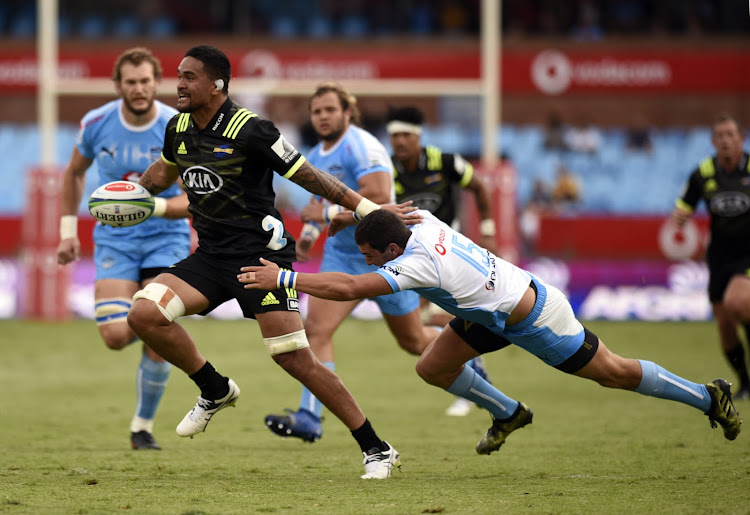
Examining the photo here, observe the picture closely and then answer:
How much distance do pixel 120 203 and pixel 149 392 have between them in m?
1.56

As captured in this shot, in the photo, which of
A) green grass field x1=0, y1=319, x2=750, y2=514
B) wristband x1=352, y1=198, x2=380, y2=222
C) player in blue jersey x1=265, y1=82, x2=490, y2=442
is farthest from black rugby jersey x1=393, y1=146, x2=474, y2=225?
wristband x1=352, y1=198, x2=380, y2=222

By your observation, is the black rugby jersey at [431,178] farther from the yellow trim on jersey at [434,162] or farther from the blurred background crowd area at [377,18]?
the blurred background crowd area at [377,18]

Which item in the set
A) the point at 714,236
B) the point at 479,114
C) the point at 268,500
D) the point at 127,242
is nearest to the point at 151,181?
the point at 127,242

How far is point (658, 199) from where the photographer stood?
24938mm

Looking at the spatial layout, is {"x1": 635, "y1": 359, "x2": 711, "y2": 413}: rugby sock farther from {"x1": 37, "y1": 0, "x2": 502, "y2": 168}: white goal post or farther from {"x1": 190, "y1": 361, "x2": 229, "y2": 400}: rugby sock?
{"x1": 37, "y1": 0, "x2": 502, "y2": 168}: white goal post

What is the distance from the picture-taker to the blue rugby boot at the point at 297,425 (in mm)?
7602

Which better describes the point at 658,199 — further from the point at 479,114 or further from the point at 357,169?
the point at 357,169

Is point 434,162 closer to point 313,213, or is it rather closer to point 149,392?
point 313,213

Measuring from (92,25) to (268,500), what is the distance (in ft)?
75.5

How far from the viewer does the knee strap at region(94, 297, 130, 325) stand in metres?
7.92

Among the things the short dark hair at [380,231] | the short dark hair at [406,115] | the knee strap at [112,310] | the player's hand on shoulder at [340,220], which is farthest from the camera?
the short dark hair at [406,115]

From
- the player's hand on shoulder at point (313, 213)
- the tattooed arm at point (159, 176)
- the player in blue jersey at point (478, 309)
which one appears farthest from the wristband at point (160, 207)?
the player in blue jersey at point (478, 309)

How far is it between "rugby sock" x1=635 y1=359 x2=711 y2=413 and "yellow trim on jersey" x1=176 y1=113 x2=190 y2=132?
303 centimetres

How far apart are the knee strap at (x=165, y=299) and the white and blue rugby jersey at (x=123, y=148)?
66.8 inches
